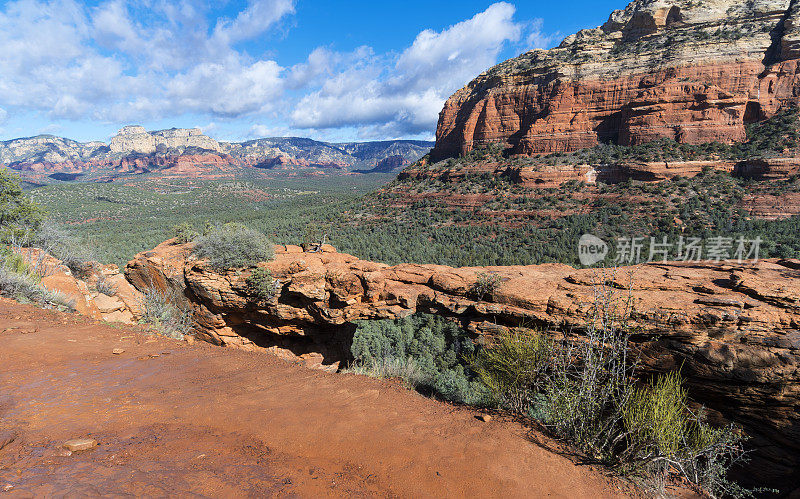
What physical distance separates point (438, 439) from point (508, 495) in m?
0.95

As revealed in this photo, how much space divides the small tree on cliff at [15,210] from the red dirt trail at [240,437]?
40.2 feet

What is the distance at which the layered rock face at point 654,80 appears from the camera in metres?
37.8

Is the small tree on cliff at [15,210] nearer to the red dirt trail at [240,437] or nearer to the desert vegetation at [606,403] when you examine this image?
the red dirt trail at [240,437]

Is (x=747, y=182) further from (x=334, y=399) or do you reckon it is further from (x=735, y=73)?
(x=334, y=399)

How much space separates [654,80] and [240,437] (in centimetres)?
5927

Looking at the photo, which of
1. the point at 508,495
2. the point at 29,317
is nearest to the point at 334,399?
the point at 508,495

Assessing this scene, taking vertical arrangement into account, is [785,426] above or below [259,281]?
below

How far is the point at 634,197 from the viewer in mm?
34750

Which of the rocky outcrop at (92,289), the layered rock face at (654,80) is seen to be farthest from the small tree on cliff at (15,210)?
the layered rock face at (654,80)

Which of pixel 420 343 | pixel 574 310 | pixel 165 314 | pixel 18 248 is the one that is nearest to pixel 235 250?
pixel 165 314

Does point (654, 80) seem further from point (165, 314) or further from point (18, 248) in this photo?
point (18, 248)

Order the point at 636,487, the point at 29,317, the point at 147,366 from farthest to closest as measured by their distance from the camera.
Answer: the point at 29,317
the point at 147,366
the point at 636,487

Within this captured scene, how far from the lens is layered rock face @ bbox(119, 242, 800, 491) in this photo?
4.30 meters

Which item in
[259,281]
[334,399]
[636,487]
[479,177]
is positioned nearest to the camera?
[636,487]
